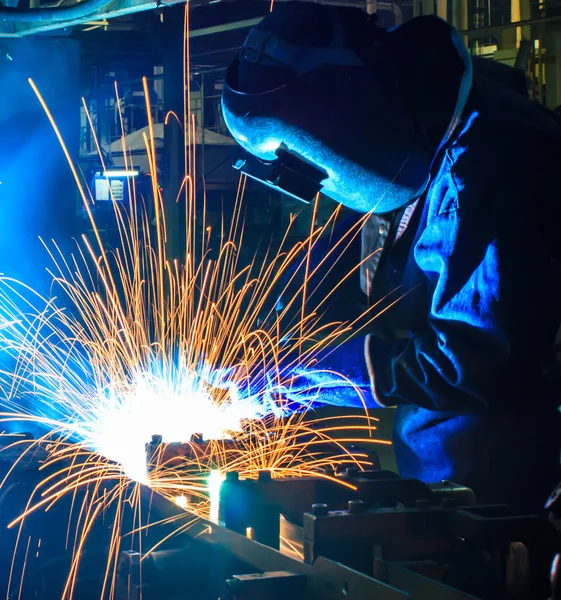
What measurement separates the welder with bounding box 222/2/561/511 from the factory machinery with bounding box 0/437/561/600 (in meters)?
0.28

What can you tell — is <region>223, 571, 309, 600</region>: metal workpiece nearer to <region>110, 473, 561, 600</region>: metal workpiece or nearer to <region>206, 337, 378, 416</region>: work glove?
<region>110, 473, 561, 600</region>: metal workpiece

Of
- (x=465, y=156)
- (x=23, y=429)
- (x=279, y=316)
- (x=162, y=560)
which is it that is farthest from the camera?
(x=23, y=429)

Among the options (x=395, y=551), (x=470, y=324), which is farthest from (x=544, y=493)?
(x=395, y=551)

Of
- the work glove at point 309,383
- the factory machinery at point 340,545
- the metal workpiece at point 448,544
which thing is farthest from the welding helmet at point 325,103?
the metal workpiece at point 448,544

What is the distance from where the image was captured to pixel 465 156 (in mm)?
1661

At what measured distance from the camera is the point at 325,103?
173cm

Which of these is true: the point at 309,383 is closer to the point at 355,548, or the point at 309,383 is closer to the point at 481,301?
the point at 481,301

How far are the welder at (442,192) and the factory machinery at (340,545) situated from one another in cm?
28

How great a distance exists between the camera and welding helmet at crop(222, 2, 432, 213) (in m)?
1.72

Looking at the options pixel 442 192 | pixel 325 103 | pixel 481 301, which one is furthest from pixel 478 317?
pixel 325 103

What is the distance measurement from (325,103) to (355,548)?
2.89 ft

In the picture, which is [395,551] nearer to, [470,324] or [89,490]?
[470,324]

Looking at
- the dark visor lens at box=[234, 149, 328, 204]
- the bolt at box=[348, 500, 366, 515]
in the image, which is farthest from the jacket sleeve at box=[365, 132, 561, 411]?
the bolt at box=[348, 500, 366, 515]

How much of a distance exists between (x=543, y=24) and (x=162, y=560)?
19.7ft
